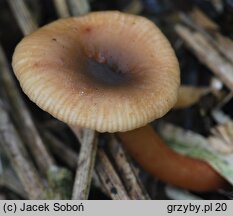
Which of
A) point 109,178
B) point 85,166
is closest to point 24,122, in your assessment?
point 85,166

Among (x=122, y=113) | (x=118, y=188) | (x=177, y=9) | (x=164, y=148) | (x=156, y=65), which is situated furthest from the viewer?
(x=177, y=9)

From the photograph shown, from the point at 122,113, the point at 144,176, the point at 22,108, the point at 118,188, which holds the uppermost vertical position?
the point at 122,113

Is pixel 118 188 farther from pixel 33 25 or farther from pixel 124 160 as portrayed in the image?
pixel 33 25

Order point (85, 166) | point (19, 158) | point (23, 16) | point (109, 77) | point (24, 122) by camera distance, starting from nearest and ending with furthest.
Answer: point (109, 77), point (85, 166), point (19, 158), point (24, 122), point (23, 16)

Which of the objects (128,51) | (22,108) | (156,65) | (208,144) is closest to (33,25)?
(22,108)

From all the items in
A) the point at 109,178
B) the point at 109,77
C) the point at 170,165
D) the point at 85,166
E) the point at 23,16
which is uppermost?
the point at 23,16

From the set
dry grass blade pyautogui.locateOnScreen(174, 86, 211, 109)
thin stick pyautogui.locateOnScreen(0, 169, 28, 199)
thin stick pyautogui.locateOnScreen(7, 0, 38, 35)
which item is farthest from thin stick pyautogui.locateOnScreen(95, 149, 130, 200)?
thin stick pyautogui.locateOnScreen(7, 0, 38, 35)

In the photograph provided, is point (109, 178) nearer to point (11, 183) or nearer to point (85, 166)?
point (85, 166)

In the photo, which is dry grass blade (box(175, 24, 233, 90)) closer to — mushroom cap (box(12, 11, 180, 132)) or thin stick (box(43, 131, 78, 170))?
mushroom cap (box(12, 11, 180, 132))
